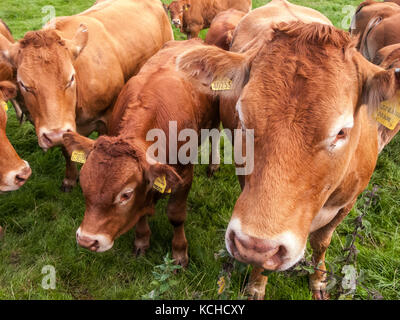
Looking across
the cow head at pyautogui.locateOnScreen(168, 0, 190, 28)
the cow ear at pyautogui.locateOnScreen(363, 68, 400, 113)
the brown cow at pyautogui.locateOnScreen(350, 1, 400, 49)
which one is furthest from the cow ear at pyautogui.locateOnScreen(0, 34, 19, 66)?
the cow head at pyautogui.locateOnScreen(168, 0, 190, 28)

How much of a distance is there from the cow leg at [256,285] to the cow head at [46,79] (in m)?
2.23

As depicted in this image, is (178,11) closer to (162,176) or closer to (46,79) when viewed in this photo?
(46,79)

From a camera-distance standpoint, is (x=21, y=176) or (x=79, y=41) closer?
(x=21, y=176)

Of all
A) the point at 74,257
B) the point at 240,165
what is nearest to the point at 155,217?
the point at 74,257

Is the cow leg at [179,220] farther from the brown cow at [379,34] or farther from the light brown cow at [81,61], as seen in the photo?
the brown cow at [379,34]

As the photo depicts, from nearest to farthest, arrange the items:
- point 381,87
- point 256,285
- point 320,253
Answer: point 381,87 → point 256,285 → point 320,253

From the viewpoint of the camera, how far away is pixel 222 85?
219 cm

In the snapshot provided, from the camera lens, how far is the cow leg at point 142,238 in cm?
329

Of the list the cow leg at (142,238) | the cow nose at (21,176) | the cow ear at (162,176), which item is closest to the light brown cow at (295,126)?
the cow ear at (162,176)

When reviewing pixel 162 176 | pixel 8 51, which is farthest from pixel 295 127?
pixel 8 51

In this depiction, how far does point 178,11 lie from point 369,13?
4.82 meters

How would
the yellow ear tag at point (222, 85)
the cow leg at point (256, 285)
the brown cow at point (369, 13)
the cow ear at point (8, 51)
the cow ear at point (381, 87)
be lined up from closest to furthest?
the cow ear at point (381, 87)
the yellow ear tag at point (222, 85)
the cow leg at point (256, 285)
the cow ear at point (8, 51)
the brown cow at point (369, 13)

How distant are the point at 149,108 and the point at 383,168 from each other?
339cm

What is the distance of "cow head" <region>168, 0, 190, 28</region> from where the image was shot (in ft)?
29.7
